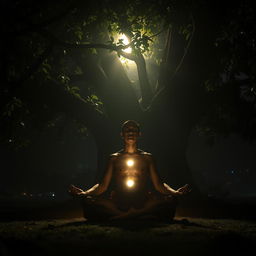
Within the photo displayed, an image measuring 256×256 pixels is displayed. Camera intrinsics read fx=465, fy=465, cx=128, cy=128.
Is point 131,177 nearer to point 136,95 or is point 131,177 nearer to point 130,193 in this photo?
point 130,193

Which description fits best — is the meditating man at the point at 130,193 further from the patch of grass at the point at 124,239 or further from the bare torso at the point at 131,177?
the patch of grass at the point at 124,239

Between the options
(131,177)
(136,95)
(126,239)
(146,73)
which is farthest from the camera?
(136,95)

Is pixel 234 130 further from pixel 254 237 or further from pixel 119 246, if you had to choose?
pixel 119 246

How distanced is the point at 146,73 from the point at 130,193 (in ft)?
23.7

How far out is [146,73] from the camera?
628 inches

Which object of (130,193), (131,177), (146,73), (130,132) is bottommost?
(130,193)

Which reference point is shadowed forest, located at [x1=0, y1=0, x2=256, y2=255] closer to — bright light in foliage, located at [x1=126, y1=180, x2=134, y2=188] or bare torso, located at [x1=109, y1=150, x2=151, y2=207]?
bare torso, located at [x1=109, y1=150, x2=151, y2=207]

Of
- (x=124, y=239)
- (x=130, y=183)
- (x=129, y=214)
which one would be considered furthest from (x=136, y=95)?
(x=124, y=239)

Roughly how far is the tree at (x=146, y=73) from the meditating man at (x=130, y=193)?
2.97 meters

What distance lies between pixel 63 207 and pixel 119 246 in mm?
7180

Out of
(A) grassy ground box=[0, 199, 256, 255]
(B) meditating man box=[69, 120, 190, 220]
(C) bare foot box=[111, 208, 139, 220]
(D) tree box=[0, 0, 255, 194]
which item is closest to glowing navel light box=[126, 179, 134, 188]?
(B) meditating man box=[69, 120, 190, 220]

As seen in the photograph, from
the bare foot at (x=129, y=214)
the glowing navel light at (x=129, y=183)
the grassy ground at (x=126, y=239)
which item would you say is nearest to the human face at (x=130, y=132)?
the glowing navel light at (x=129, y=183)

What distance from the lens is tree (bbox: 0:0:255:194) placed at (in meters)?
12.2

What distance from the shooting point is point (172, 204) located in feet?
31.2
